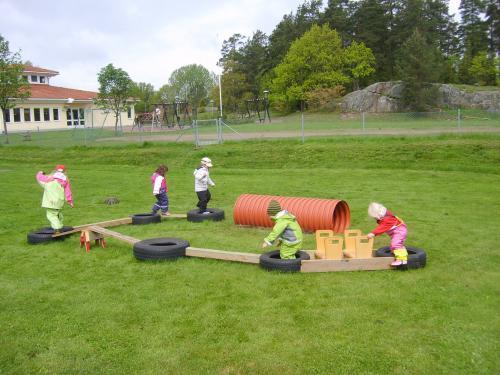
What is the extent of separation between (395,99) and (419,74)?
3.98 metres

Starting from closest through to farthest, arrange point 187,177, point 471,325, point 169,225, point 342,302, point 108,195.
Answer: point 471,325 → point 342,302 → point 169,225 → point 108,195 → point 187,177

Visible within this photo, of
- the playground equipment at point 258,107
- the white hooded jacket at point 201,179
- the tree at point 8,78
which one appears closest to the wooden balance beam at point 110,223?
Answer: the white hooded jacket at point 201,179

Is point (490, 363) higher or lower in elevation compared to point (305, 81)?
lower

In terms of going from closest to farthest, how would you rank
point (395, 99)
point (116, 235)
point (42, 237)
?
1. point (116, 235)
2. point (42, 237)
3. point (395, 99)

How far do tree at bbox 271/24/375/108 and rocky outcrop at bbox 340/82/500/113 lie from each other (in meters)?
5.61

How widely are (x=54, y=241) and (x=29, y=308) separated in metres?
3.87

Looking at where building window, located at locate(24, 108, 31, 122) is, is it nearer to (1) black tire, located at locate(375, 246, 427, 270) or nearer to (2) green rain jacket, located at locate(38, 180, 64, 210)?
(2) green rain jacket, located at locate(38, 180, 64, 210)

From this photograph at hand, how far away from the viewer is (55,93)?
61.0 metres

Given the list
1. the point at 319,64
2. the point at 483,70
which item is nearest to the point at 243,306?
the point at 319,64

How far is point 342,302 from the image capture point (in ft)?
21.3

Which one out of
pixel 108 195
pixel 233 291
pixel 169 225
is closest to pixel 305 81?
pixel 108 195

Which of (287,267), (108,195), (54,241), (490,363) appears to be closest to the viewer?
(490,363)

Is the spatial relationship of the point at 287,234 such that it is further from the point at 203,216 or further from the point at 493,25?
the point at 493,25

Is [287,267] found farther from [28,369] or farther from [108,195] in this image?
[108,195]
